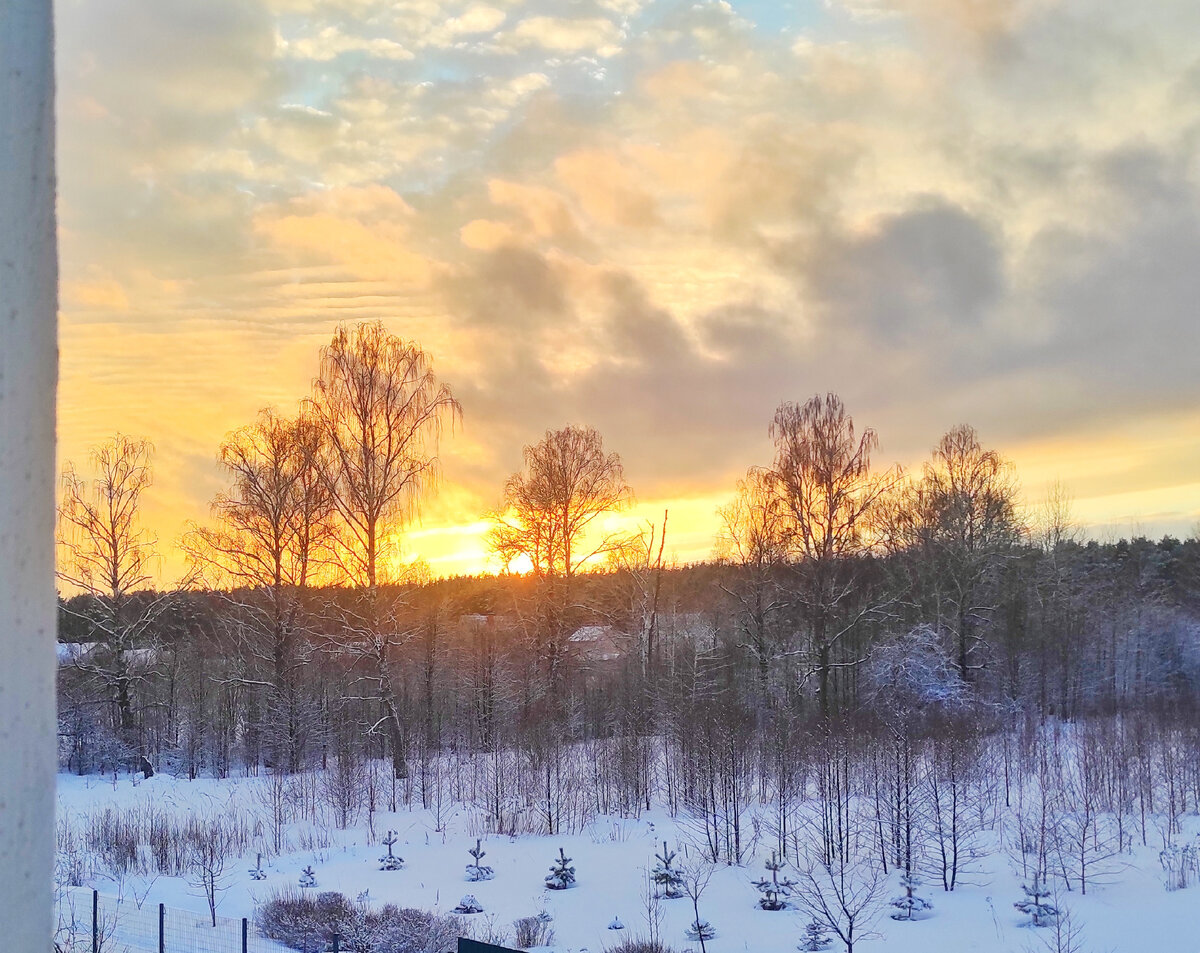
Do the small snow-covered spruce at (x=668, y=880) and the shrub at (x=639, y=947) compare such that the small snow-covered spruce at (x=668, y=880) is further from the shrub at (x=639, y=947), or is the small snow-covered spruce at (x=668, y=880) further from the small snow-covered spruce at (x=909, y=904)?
the small snow-covered spruce at (x=909, y=904)

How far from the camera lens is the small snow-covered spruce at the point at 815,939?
11.3 meters

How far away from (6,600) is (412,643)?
35.7 metres

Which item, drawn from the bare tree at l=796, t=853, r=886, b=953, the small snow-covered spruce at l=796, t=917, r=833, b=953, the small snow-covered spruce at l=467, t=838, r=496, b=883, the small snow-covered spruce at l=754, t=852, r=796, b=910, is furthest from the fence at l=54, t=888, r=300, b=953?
the bare tree at l=796, t=853, r=886, b=953

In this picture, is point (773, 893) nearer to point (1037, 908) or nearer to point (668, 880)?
point (668, 880)

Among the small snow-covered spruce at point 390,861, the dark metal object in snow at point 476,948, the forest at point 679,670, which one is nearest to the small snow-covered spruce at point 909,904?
the forest at point 679,670

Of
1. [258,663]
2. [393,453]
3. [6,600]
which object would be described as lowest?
[258,663]

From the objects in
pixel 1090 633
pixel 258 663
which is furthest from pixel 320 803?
pixel 1090 633

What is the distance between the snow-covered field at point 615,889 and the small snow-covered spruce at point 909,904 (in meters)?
0.17

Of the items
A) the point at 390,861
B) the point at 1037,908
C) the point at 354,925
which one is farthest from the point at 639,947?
the point at 390,861

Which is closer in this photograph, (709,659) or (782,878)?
(782,878)

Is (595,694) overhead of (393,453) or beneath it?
beneath

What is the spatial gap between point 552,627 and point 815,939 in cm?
2696

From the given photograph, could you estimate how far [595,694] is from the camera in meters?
34.2

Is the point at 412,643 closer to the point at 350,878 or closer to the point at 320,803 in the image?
the point at 320,803
